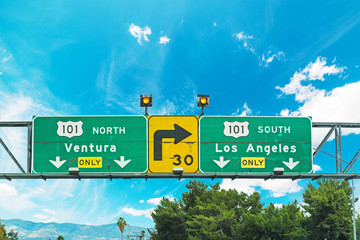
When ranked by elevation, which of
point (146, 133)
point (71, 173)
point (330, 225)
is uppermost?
point (146, 133)

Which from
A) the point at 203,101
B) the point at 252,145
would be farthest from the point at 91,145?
the point at 252,145

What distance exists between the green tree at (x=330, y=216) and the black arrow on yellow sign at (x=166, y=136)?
1963 inches

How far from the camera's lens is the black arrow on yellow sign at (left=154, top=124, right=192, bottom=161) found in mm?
15008

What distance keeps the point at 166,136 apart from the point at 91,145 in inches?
109

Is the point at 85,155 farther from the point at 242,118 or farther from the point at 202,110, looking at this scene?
the point at 242,118

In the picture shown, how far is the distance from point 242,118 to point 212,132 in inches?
51.3

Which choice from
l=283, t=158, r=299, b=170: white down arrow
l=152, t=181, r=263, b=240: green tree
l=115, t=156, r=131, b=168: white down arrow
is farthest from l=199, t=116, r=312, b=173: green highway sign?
l=152, t=181, r=263, b=240: green tree

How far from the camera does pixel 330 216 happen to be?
58.6 meters

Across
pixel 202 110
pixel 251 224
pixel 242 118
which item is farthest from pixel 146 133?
pixel 251 224

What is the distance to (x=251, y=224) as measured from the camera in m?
61.3

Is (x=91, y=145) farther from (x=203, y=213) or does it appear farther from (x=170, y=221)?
(x=170, y=221)

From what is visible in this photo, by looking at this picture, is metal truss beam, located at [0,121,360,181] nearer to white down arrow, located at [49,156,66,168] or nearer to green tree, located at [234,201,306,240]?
white down arrow, located at [49,156,66,168]

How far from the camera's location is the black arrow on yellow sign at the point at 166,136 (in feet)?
49.2

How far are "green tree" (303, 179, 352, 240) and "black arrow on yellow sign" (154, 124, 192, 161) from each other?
49868mm
